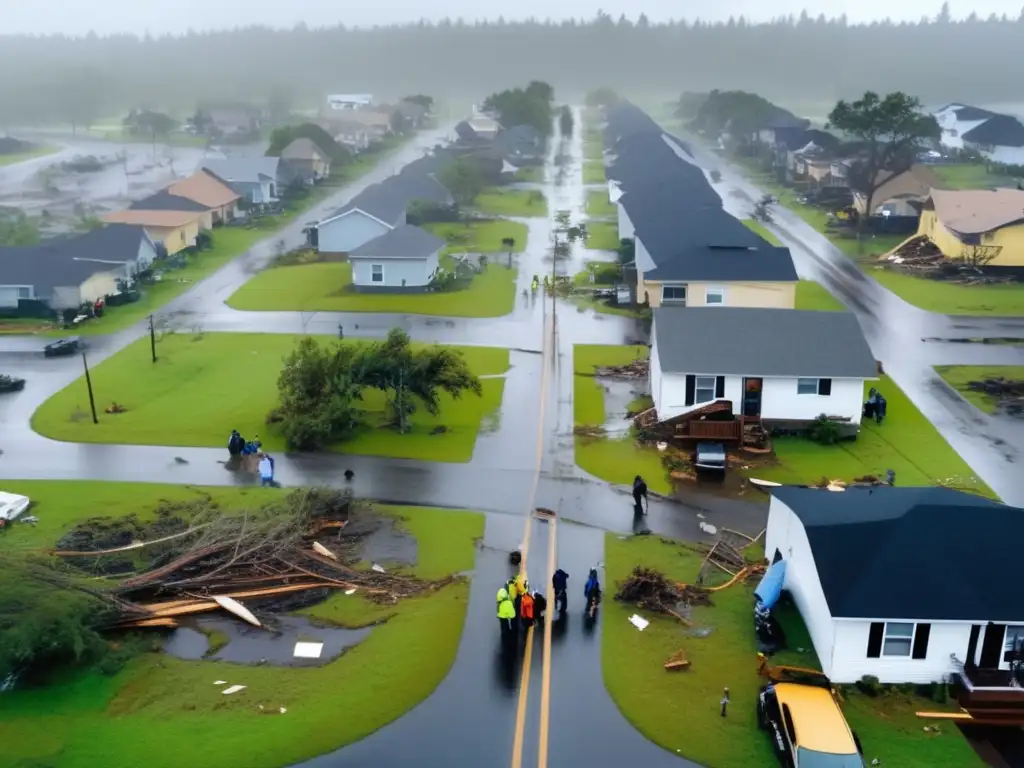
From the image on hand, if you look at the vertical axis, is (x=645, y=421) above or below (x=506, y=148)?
below

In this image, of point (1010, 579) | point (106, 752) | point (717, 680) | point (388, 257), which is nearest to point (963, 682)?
point (1010, 579)

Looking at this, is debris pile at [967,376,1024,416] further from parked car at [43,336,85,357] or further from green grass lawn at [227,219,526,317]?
parked car at [43,336,85,357]

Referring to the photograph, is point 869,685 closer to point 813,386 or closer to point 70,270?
point 813,386

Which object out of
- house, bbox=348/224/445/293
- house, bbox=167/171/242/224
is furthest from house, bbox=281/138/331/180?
house, bbox=348/224/445/293

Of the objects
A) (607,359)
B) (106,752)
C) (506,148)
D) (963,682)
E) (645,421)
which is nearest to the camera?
(106,752)

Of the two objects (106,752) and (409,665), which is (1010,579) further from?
(106,752)

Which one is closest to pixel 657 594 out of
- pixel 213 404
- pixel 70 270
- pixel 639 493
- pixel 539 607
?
pixel 539 607
